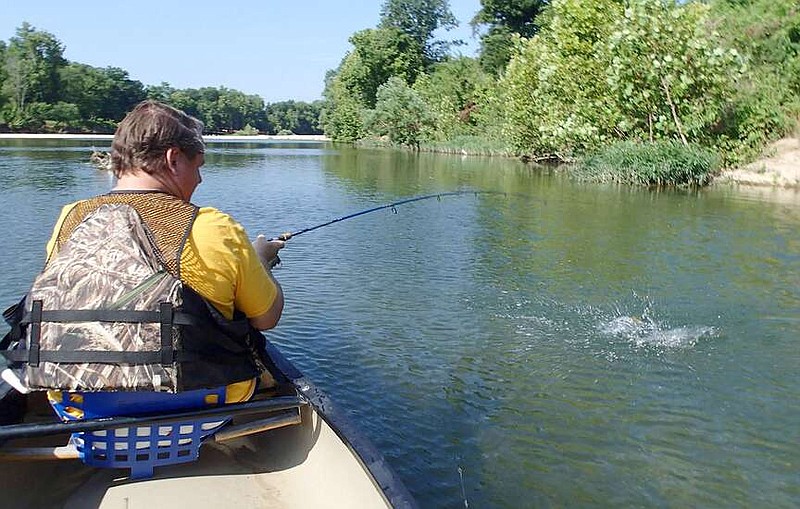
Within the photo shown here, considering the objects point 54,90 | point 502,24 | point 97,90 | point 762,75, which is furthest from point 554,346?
point 97,90

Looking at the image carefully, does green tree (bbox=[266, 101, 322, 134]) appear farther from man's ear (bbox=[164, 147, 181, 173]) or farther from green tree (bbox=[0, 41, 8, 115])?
man's ear (bbox=[164, 147, 181, 173])

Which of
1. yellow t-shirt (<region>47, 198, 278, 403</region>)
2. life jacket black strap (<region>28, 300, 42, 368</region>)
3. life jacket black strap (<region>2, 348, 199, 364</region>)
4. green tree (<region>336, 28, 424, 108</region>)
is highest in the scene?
green tree (<region>336, 28, 424, 108</region>)

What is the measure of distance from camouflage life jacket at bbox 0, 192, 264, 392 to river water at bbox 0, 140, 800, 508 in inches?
95.1

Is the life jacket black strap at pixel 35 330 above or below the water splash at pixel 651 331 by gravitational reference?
above

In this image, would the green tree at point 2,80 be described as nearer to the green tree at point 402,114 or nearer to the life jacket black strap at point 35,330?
the green tree at point 402,114

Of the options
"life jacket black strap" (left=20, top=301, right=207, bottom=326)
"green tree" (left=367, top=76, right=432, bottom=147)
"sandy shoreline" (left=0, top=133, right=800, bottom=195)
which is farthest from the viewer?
"green tree" (left=367, top=76, right=432, bottom=147)

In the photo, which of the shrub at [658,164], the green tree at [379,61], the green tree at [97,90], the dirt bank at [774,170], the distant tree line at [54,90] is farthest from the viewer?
the green tree at [97,90]

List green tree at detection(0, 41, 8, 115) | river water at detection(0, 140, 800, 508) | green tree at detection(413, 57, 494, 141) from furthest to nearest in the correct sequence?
1. green tree at detection(0, 41, 8, 115)
2. green tree at detection(413, 57, 494, 141)
3. river water at detection(0, 140, 800, 508)

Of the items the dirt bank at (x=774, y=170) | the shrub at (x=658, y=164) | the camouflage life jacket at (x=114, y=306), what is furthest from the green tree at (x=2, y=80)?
the camouflage life jacket at (x=114, y=306)

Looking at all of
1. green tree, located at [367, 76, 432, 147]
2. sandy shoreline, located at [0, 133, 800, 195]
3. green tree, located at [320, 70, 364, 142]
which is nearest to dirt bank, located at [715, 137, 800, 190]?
sandy shoreline, located at [0, 133, 800, 195]

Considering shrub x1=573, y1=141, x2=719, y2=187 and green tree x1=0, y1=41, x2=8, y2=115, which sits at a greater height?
green tree x1=0, y1=41, x2=8, y2=115

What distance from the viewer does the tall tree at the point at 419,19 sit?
270 ft

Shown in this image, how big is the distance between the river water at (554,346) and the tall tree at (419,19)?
2738 inches

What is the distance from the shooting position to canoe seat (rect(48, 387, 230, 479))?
2.95 metres
